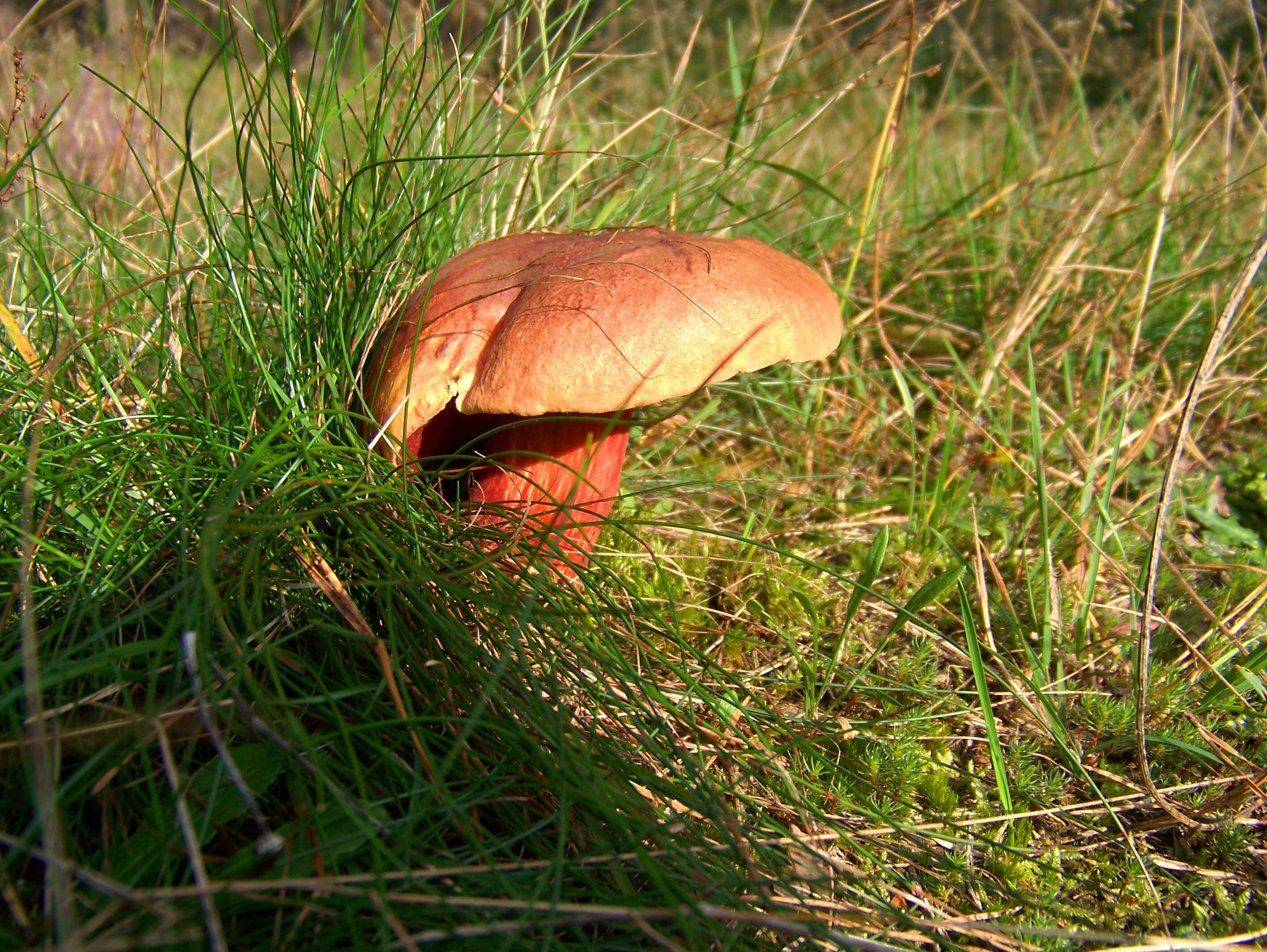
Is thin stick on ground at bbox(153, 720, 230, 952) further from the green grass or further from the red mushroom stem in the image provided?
the red mushroom stem

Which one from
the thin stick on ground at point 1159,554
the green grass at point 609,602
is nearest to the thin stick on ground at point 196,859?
the green grass at point 609,602

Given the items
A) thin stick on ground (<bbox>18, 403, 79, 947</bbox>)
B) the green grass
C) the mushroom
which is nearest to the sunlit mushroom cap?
the mushroom

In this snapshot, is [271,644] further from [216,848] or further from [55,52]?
[55,52]

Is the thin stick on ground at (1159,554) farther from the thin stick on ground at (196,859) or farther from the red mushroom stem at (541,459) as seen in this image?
the thin stick on ground at (196,859)

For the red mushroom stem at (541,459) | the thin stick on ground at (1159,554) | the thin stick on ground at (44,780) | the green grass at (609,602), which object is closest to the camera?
the thin stick on ground at (44,780)

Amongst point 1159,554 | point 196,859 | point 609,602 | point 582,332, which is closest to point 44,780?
point 196,859

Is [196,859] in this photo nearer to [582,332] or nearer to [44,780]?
[44,780]

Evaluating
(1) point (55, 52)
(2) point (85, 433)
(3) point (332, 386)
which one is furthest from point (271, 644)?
(1) point (55, 52)
